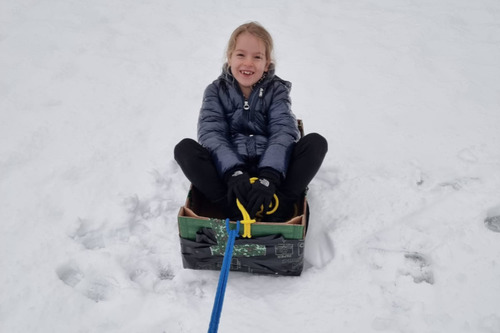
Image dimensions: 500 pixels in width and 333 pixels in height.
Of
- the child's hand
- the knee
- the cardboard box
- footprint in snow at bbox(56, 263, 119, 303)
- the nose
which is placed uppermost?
the nose

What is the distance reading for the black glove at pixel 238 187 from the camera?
1.47 metres

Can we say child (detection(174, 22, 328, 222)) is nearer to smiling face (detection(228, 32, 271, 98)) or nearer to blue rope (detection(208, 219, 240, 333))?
smiling face (detection(228, 32, 271, 98))

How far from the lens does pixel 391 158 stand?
214cm

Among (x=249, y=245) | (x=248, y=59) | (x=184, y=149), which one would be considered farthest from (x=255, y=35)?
(x=249, y=245)

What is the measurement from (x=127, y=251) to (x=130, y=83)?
151 cm

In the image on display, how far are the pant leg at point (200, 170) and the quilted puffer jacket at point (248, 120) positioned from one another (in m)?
0.09

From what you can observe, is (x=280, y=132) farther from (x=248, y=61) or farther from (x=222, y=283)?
(x=222, y=283)

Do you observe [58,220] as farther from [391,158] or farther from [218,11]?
[218,11]

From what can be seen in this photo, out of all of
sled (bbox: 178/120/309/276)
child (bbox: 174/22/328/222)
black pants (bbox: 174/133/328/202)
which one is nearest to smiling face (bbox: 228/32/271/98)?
child (bbox: 174/22/328/222)

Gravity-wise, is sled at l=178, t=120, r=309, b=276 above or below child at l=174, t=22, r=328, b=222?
below

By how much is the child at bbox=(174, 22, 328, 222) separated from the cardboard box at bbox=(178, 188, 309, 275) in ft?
0.34

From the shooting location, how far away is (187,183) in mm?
1989

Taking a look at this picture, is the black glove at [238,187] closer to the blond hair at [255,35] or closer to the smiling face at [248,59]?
the smiling face at [248,59]

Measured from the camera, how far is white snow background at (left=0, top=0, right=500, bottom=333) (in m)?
1.44
